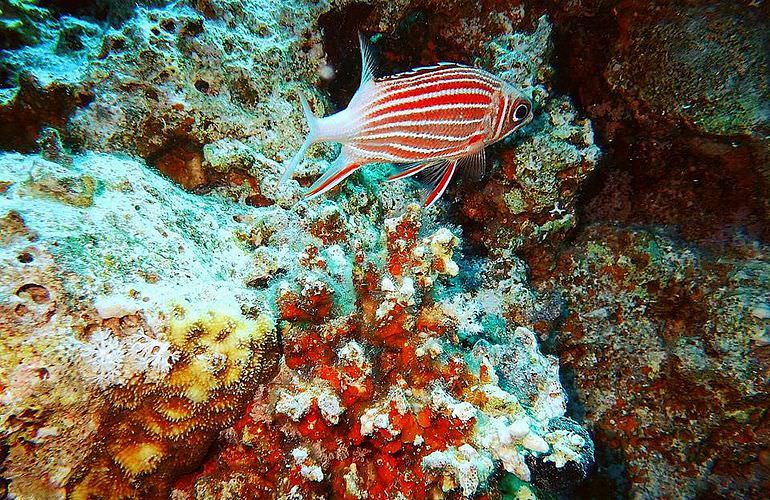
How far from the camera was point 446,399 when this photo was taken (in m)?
1.98

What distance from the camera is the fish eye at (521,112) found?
7.10ft

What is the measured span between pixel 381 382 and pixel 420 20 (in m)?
2.68

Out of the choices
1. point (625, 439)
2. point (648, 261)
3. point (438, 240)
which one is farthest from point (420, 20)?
point (625, 439)

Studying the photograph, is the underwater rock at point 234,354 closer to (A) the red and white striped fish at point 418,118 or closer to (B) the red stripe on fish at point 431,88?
(A) the red and white striped fish at point 418,118

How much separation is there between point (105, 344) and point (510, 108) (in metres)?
2.26

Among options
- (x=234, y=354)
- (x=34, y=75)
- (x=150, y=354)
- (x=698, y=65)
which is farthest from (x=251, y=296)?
(x=698, y=65)

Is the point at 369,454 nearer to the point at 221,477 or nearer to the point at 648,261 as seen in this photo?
the point at 221,477

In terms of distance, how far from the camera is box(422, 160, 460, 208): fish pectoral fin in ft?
7.32

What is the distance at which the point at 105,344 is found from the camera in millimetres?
1536

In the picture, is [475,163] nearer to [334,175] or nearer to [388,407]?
[334,175]

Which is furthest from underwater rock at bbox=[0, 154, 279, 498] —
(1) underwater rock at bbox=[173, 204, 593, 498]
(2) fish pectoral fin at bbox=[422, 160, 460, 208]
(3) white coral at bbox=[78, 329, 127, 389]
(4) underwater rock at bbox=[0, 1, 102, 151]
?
(2) fish pectoral fin at bbox=[422, 160, 460, 208]

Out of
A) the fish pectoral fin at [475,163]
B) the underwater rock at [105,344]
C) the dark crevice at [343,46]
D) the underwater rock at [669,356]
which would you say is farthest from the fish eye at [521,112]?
the underwater rock at [105,344]

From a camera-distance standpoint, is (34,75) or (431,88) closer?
(431,88)

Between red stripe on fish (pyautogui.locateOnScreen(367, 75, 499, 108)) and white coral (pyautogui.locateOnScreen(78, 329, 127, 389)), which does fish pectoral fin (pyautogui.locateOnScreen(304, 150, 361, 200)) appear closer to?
red stripe on fish (pyautogui.locateOnScreen(367, 75, 499, 108))
